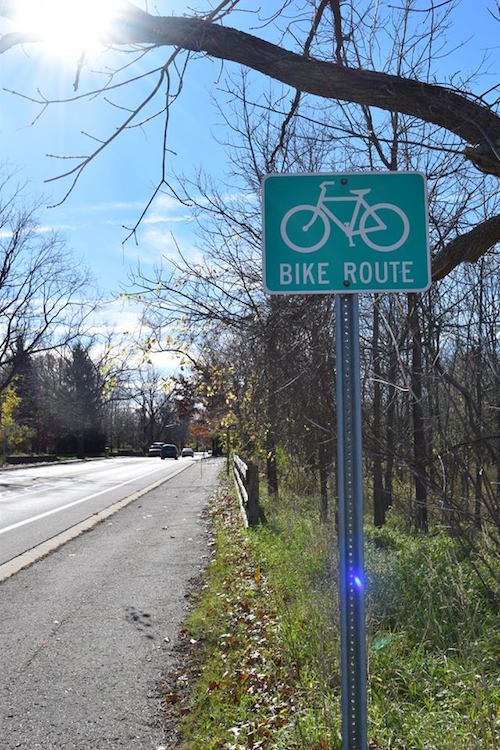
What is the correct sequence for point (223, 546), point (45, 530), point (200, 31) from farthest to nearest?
point (45, 530)
point (223, 546)
point (200, 31)

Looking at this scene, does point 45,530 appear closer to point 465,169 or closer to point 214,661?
point 214,661

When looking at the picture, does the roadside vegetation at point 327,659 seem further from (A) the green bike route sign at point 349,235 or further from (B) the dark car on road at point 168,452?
(B) the dark car on road at point 168,452

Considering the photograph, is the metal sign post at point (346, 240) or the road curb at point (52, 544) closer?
the metal sign post at point (346, 240)

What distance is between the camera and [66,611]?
6641mm

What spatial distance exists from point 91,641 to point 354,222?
14.9ft

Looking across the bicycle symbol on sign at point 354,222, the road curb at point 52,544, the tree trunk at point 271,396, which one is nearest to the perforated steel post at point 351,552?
the bicycle symbol on sign at point 354,222

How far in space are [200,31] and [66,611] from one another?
5.05 meters

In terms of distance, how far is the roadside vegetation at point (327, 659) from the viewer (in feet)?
11.7

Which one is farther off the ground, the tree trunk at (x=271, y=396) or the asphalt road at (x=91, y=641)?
the tree trunk at (x=271, y=396)

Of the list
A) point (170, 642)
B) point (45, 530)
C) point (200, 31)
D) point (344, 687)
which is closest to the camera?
point (344, 687)

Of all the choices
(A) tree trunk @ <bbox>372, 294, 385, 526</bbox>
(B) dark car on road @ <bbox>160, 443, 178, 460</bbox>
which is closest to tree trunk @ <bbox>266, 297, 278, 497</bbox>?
(A) tree trunk @ <bbox>372, 294, 385, 526</bbox>

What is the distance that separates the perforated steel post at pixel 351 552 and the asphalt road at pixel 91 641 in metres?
2.14

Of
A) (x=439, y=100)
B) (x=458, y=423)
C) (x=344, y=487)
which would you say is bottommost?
(x=344, y=487)

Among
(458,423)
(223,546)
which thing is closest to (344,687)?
(458,423)
